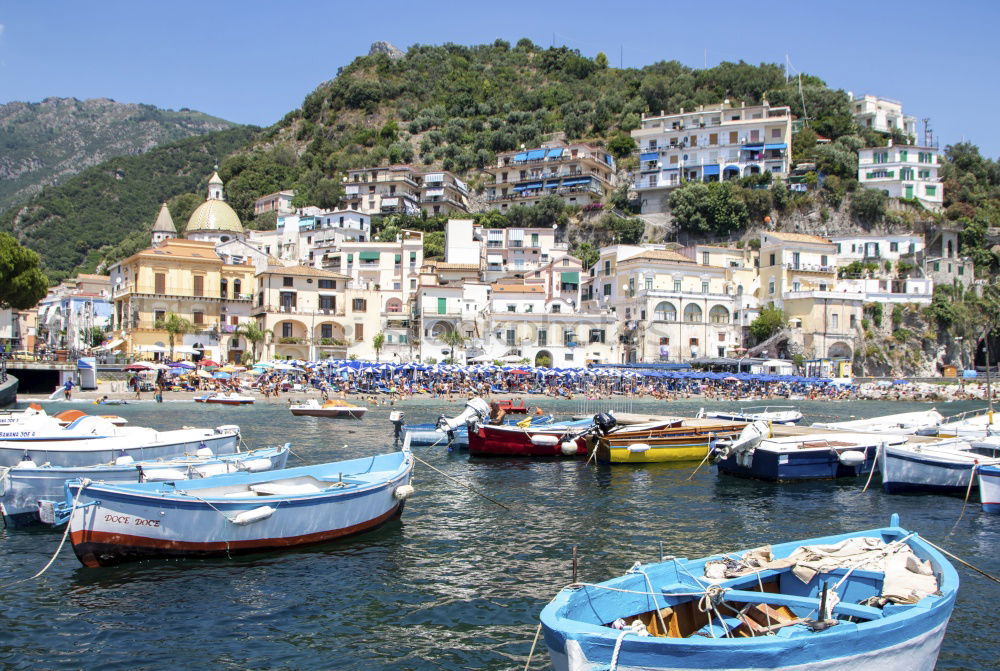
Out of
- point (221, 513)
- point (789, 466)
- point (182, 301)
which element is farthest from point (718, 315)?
point (221, 513)

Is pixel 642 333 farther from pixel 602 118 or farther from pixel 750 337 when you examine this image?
pixel 602 118

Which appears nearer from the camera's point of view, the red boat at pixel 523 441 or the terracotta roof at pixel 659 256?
the red boat at pixel 523 441

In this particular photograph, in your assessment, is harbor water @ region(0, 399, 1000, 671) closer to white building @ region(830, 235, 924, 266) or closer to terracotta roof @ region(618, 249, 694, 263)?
terracotta roof @ region(618, 249, 694, 263)

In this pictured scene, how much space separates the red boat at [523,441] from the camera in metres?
26.5

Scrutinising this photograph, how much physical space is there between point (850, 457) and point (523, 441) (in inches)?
408

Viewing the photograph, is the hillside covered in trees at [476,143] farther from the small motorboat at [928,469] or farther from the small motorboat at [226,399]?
the small motorboat at [928,469]

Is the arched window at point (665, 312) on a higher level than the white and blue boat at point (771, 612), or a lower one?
higher

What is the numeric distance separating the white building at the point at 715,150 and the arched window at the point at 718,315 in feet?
73.1

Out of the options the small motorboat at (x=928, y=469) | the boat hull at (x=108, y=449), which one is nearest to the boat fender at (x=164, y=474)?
the boat hull at (x=108, y=449)

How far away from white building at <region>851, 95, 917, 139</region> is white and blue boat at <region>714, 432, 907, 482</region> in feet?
273

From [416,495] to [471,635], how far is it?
9.42 metres

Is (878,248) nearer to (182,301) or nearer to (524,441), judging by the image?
(524,441)

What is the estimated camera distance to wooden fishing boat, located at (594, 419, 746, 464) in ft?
83.0

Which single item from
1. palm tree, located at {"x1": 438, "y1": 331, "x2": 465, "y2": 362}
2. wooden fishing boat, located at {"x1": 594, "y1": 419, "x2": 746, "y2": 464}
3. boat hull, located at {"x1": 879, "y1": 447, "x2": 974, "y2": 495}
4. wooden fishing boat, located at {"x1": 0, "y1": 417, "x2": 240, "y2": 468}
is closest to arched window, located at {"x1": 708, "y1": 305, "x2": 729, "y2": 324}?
palm tree, located at {"x1": 438, "y1": 331, "x2": 465, "y2": 362}
